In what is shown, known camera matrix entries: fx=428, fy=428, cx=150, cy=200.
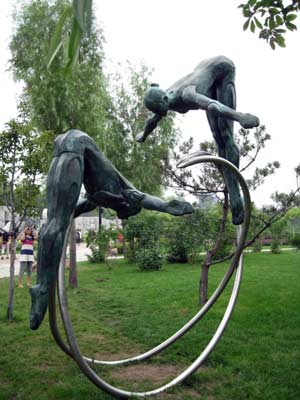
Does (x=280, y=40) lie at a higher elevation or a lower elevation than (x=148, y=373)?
higher

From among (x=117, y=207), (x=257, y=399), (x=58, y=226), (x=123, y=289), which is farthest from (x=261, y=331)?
(x=123, y=289)

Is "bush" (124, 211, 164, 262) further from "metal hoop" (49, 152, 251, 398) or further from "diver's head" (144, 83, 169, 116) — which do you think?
"diver's head" (144, 83, 169, 116)

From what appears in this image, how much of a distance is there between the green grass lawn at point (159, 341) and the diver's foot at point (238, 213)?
1.79 meters

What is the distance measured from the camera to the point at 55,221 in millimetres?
3336

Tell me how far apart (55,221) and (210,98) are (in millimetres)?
2027

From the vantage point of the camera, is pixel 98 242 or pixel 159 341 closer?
pixel 159 341

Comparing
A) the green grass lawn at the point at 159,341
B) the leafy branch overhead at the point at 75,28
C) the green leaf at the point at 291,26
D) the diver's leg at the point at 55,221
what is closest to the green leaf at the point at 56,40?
the leafy branch overhead at the point at 75,28

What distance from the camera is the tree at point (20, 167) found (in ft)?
26.2

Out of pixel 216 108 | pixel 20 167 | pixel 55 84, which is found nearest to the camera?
pixel 216 108

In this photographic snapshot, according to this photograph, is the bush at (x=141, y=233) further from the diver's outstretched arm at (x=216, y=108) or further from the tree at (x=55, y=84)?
the diver's outstretched arm at (x=216, y=108)

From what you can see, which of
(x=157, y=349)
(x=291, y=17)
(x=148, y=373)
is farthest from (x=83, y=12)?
(x=148, y=373)

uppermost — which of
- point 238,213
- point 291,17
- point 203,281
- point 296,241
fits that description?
point 291,17

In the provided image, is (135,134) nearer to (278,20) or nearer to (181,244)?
(181,244)

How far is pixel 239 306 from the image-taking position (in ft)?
27.9
